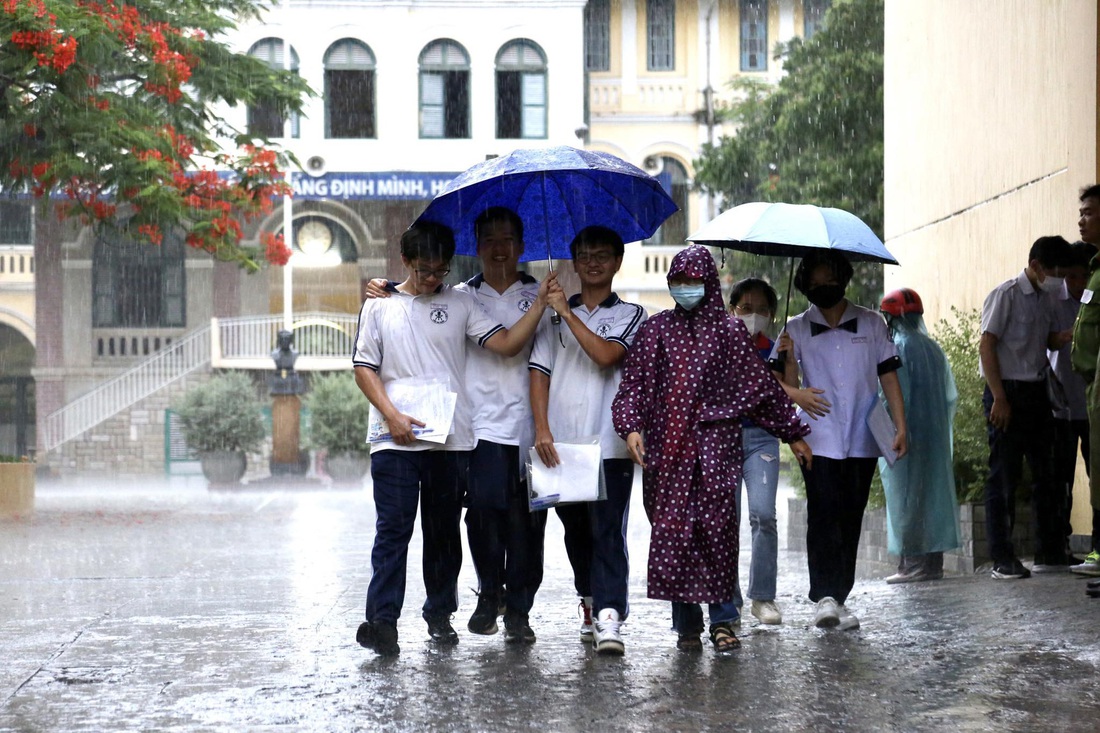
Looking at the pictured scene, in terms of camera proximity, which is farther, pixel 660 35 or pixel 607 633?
pixel 660 35

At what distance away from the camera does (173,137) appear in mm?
17297

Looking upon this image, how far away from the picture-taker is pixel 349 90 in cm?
3569

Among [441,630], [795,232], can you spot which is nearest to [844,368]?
[795,232]

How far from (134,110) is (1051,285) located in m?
11.3

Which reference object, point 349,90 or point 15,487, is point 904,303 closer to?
point 15,487

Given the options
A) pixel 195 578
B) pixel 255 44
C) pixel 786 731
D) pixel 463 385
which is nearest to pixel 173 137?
pixel 195 578

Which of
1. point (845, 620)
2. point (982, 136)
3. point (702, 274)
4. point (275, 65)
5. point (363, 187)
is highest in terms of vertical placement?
point (275, 65)

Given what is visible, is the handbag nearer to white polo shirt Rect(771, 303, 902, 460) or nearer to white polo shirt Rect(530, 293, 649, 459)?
white polo shirt Rect(771, 303, 902, 460)

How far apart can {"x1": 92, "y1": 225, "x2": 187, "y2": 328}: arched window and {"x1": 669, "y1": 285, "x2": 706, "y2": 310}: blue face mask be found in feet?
99.7

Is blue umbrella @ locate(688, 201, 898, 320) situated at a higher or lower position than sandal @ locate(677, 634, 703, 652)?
higher

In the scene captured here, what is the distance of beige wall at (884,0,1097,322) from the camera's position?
9.87m

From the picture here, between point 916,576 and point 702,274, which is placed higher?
point 702,274

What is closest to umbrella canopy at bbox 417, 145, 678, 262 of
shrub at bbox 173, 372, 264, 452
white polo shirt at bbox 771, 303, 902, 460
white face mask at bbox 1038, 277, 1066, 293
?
white polo shirt at bbox 771, 303, 902, 460

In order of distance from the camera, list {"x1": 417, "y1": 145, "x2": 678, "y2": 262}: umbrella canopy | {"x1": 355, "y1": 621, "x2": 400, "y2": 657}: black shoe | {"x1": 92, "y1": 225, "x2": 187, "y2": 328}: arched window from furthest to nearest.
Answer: {"x1": 92, "y1": 225, "x2": 187, "y2": 328}: arched window, {"x1": 417, "y1": 145, "x2": 678, "y2": 262}: umbrella canopy, {"x1": 355, "y1": 621, "x2": 400, "y2": 657}: black shoe
